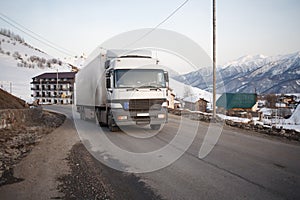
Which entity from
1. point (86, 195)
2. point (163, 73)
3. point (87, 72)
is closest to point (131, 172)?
point (86, 195)

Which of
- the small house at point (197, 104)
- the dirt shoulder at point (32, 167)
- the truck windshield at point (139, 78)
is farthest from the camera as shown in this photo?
the small house at point (197, 104)

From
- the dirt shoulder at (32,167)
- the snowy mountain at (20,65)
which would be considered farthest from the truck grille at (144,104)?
the snowy mountain at (20,65)

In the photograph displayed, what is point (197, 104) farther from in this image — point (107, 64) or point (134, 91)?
point (134, 91)

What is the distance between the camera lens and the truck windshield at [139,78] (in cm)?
988

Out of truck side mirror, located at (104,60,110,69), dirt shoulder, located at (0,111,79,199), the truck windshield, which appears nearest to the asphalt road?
dirt shoulder, located at (0,111,79,199)

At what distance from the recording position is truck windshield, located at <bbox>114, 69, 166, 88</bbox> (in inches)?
389

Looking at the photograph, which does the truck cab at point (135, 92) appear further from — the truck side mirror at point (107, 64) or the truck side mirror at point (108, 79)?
the truck side mirror at point (107, 64)

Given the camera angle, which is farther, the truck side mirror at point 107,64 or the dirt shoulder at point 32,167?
the truck side mirror at point 107,64

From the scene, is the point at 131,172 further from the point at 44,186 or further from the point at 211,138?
the point at 211,138

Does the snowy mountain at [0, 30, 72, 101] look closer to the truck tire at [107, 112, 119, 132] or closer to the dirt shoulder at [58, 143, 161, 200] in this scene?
the truck tire at [107, 112, 119, 132]

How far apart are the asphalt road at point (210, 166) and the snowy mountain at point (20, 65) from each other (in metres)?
70.8

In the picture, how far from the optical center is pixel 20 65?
3944 inches

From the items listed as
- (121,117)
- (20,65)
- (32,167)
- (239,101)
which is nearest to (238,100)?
(239,101)

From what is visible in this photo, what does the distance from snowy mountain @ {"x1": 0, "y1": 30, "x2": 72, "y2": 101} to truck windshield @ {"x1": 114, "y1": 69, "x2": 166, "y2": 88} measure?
6797 centimetres
